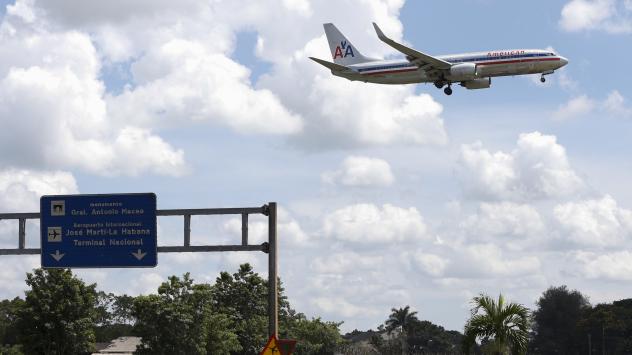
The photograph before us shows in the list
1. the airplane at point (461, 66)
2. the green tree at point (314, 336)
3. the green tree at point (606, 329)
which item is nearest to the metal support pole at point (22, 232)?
the airplane at point (461, 66)

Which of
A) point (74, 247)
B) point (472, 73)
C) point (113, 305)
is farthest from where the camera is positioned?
point (113, 305)

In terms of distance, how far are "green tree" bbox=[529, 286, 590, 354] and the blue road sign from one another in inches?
4252

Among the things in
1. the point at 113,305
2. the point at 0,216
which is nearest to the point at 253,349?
the point at 0,216

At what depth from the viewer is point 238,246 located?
23.7 metres

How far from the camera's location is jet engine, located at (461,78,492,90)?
59.1m

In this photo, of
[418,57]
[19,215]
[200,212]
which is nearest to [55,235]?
[19,215]

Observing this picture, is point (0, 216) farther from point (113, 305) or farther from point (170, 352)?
point (113, 305)

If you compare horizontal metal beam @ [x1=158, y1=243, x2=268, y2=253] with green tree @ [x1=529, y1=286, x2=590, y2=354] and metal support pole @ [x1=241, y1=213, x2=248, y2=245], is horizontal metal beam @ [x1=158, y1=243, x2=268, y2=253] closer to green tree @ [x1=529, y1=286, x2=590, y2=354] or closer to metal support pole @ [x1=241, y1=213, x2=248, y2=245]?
metal support pole @ [x1=241, y1=213, x2=248, y2=245]

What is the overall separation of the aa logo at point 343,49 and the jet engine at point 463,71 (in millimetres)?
15387

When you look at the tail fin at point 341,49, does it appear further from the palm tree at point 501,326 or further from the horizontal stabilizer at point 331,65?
the palm tree at point 501,326

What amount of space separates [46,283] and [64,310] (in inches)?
86.5

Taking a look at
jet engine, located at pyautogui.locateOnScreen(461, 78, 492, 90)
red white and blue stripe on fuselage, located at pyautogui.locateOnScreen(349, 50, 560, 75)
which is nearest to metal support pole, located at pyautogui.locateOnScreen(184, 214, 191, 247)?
red white and blue stripe on fuselage, located at pyautogui.locateOnScreen(349, 50, 560, 75)

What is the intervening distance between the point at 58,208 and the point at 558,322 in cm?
11022

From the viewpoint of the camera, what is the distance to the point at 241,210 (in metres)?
23.8
